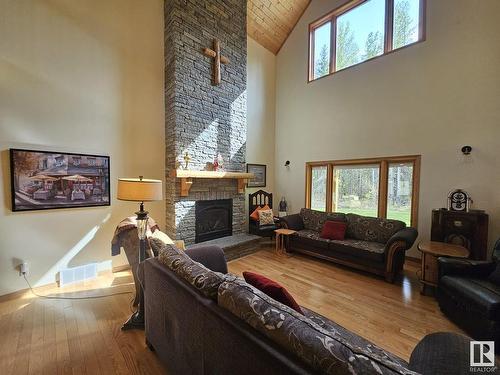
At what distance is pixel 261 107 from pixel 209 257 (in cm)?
467

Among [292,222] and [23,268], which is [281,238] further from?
[23,268]

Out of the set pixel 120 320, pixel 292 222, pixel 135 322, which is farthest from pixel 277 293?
pixel 292 222

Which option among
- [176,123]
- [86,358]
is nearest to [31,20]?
[176,123]

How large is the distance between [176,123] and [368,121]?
379 centimetres

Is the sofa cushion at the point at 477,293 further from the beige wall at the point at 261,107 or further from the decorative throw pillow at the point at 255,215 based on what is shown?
the beige wall at the point at 261,107

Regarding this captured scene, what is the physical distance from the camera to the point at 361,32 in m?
4.70

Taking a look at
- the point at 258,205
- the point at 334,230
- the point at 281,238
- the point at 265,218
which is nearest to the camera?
the point at 334,230

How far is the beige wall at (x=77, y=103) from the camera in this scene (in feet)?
8.90

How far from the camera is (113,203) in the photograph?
3.50m

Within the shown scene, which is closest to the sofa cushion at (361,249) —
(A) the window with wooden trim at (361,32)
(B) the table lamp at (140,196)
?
(B) the table lamp at (140,196)

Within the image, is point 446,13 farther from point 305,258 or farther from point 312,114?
point 305,258

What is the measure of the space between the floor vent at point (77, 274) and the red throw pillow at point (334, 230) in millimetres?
3758

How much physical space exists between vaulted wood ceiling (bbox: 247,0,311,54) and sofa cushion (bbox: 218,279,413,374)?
607cm

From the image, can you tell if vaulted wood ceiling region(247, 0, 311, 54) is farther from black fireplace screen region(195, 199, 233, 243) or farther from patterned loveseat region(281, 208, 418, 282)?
patterned loveseat region(281, 208, 418, 282)
